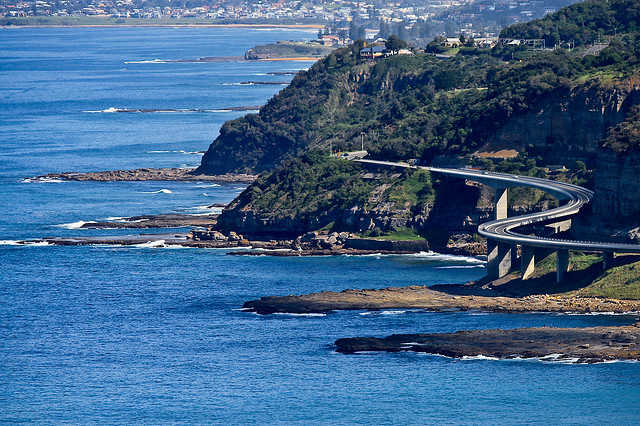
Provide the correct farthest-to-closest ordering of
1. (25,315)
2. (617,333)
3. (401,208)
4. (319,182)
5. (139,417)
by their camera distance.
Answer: (319,182) < (401,208) < (25,315) < (617,333) < (139,417)

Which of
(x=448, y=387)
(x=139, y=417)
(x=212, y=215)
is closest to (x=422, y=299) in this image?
(x=448, y=387)

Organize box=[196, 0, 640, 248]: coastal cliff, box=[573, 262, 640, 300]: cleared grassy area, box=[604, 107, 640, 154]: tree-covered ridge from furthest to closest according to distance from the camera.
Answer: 1. box=[196, 0, 640, 248]: coastal cliff
2. box=[604, 107, 640, 154]: tree-covered ridge
3. box=[573, 262, 640, 300]: cleared grassy area

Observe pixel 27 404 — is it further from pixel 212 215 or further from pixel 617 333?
pixel 212 215

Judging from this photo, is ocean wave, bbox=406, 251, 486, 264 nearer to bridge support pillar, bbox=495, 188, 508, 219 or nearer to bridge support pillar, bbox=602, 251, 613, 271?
bridge support pillar, bbox=495, 188, 508, 219

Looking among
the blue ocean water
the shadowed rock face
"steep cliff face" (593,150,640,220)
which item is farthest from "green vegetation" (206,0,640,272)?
the shadowed rock face

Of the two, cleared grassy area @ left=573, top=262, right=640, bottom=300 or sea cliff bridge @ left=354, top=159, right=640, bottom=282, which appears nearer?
cleared grassy area @ left=573, top=262, right=640, bottom=300

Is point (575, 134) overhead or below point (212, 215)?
overhead
